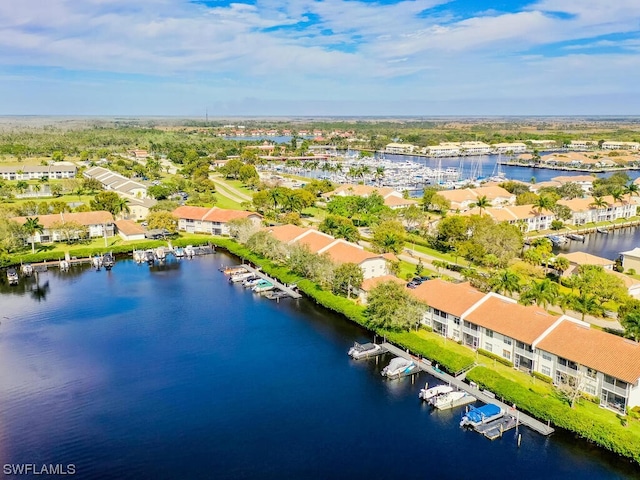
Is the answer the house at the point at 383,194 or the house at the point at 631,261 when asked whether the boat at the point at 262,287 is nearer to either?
the house at the point at 631,261

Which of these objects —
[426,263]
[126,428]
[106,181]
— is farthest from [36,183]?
[126,428]

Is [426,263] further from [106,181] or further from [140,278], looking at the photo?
[106,181]

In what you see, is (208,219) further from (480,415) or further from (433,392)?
(480,415)

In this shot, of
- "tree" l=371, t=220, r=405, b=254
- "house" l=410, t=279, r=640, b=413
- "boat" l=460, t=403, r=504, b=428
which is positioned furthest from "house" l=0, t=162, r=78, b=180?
"boat" l=460, t=403, r=504, b=428

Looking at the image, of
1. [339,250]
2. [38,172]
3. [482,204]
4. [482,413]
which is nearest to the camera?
[482,413]

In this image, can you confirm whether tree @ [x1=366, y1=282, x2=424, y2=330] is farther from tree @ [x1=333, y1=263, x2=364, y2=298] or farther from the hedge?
the hedge

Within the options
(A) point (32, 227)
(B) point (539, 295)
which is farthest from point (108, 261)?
(B) point (539, 295)
